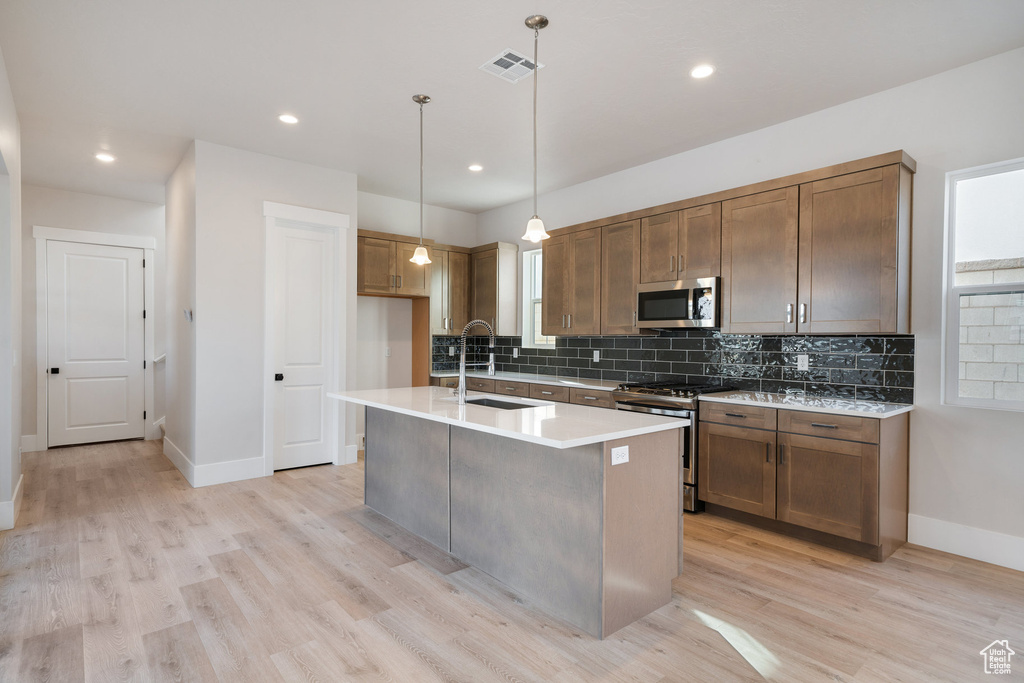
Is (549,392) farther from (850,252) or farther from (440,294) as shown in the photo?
(850,252)

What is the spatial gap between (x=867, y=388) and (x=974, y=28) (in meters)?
2.07

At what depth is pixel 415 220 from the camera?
6.48 m

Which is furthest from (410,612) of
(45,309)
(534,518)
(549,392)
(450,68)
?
(45,309)

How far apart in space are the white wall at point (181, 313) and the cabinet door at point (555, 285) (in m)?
3.19

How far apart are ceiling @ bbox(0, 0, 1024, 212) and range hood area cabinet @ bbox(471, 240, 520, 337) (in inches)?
64.3

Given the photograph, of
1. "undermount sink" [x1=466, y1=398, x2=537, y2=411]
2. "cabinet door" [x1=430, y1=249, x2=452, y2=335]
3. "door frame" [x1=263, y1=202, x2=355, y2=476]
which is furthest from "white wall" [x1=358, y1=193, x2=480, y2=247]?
"undermount sink" [x1=466, y1=398, x2=537, y2=411]

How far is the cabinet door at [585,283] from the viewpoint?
4.94m

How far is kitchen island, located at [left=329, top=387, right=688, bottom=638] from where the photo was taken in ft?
7.30

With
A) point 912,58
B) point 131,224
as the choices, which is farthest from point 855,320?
point 131,224

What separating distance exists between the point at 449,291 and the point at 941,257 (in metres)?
4.59

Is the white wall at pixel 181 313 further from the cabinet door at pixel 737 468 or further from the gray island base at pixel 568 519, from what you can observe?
the cabinet door at pixel 737 468

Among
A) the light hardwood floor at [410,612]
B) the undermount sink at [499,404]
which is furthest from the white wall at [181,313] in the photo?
the undermount sink at [499,404]

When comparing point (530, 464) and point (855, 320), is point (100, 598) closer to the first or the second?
point (530, 464)

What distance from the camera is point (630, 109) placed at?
3705 mm
